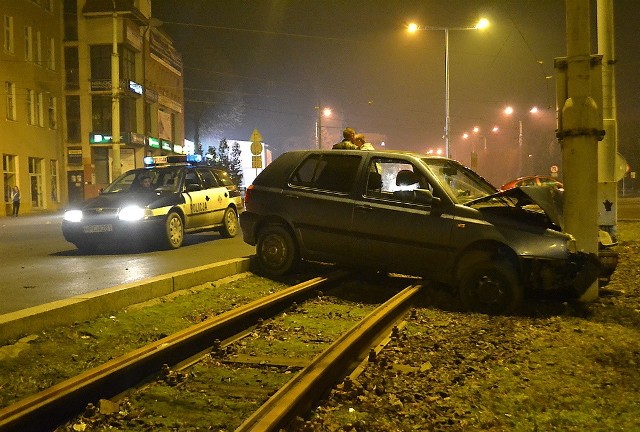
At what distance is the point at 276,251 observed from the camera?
8.88 meters

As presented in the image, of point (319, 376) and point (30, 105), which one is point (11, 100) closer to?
point (30, 105)

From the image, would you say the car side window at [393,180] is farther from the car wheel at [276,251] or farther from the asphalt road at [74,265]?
the asphalt road at [74,265]

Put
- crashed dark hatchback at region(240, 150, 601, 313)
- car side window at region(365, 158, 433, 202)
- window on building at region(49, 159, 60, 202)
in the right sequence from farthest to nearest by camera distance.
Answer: window on building at region(49, 159, 60, 202) → car side window at region(365, 158, 433, 202) → crashed dark hatchback at region(240, 150, 601, 313)

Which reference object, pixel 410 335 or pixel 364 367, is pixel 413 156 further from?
pixel 364 367

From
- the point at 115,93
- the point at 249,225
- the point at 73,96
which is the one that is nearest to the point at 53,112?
the point at 73,96

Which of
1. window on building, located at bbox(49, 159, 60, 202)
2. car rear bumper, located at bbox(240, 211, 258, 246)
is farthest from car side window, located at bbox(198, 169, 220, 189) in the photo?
window on building, located at bbox(49, 159, 60, 202)

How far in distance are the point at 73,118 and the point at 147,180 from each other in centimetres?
3657

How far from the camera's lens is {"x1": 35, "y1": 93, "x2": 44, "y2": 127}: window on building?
133ft

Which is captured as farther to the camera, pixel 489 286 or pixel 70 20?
pixel 70 20

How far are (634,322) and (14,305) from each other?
618 centimetres

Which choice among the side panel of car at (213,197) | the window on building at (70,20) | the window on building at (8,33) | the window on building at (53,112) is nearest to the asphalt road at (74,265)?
the side panel of car at (213,197)

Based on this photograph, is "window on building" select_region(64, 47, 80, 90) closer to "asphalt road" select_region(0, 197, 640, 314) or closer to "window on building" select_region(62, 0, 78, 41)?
"window on building" select_region(62, 0, 78, 41)

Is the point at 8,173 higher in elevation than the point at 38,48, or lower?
lower

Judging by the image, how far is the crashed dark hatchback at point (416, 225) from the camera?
682 centimetres
